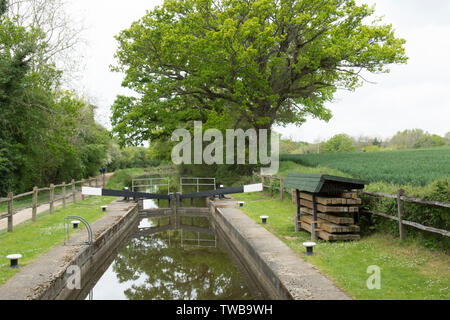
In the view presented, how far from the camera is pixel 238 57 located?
63.1ft

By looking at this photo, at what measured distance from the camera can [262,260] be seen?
290 inches

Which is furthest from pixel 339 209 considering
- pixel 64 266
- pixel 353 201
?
pixel 64 266

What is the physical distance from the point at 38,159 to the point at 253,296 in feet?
58.7

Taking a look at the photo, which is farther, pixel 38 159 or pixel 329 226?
pixel 38 159

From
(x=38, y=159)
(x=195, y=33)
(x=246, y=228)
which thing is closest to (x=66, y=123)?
(x=38, y=159)

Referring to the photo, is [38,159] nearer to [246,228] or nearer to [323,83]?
[246,228]

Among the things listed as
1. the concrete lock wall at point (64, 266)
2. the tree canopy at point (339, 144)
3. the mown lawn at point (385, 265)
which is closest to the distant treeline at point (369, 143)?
the tree canopy at point (339, 144)

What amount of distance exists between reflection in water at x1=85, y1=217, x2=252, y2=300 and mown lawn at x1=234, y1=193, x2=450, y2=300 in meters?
1.63

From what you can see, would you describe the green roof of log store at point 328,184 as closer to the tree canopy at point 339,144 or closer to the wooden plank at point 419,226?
the wooden plank at point 419,226

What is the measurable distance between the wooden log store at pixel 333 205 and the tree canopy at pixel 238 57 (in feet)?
38.3

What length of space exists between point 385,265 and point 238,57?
48.5ft

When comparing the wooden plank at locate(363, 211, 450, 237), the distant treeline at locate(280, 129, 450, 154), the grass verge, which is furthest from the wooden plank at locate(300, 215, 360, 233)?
the distant treeline at locate(280, 129, 450, 154)

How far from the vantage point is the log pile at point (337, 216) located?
8.19 m

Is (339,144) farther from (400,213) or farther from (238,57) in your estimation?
(400,213)
